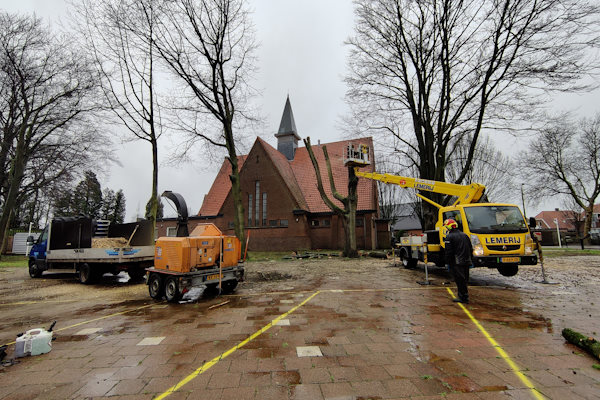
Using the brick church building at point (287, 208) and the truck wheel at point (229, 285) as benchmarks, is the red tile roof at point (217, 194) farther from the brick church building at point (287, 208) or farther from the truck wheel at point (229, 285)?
the truck wheel at point (229, 285)

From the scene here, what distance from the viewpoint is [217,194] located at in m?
31.1

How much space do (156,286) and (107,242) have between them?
510 centimetres

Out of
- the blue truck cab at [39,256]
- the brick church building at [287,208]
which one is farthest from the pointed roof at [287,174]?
the blue truck cab at [39,256]

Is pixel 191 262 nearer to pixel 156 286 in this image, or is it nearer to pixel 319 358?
pixel 156 286

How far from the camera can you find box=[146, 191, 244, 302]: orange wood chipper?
6.38 m

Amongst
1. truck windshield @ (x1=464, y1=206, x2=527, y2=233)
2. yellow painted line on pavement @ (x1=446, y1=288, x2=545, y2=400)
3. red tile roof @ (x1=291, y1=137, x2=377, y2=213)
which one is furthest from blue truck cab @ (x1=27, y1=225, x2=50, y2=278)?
red tile roof @ (x1=291, y1=137, x2=377, y2=213)

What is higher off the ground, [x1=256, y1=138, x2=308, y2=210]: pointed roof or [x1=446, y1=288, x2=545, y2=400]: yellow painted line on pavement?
[x1=256, y1=138, x2=308, y2=210]: pointed roof

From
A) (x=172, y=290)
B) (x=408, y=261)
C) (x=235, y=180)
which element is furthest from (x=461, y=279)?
(x=235, y=180)

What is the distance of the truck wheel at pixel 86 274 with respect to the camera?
388 inches

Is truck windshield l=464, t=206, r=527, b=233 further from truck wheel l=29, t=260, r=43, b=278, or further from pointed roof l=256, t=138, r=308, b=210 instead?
pointed roof l=256, t=138, r=308, b=210

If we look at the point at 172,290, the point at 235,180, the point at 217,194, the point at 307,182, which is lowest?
the point at 172,290

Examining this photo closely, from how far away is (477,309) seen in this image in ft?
17.7

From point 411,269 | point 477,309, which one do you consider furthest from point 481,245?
point 411,269

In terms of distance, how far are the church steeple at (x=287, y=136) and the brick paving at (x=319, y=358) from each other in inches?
1150
